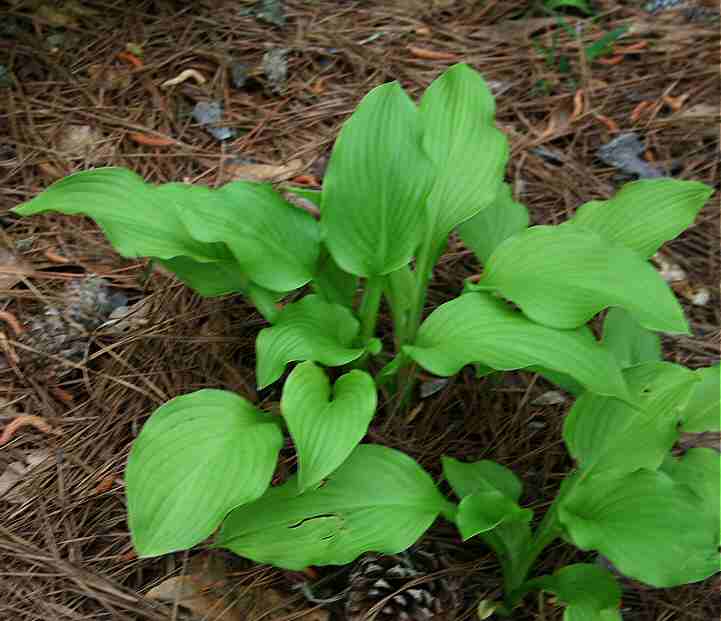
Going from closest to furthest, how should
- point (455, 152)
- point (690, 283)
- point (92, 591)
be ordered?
point (92, 591)
point (455, 152)
point (690, 283)

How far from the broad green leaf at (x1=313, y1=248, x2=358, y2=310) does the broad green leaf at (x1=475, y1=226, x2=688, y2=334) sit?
1.08 ft

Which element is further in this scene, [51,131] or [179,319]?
[51,131]

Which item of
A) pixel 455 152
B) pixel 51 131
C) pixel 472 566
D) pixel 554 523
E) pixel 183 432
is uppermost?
pixel 455 152

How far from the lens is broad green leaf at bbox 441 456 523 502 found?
1.50 meters

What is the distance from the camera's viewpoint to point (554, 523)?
1.42m

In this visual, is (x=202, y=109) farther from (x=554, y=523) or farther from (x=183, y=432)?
(x=554, y=523)

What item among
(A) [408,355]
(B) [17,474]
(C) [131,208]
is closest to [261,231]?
(C) [131,208]

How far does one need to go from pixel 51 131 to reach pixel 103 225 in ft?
3.00

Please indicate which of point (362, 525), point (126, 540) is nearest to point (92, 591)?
point (126, 540)

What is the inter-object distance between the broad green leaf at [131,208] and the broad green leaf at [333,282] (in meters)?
0.23

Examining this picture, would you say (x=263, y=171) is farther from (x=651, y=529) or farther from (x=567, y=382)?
(x=651, y=529)

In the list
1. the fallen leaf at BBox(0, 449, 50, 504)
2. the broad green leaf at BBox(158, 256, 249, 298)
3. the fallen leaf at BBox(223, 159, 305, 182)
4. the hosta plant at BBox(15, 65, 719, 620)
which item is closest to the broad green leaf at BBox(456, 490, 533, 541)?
the hosta plant at BBox(15, 65, 719, 620)

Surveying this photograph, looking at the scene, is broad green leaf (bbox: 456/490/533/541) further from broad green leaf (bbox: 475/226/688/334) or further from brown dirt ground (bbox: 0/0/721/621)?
broad green leaf (bbox: 475/226/688/334)

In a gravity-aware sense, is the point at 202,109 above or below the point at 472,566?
above
